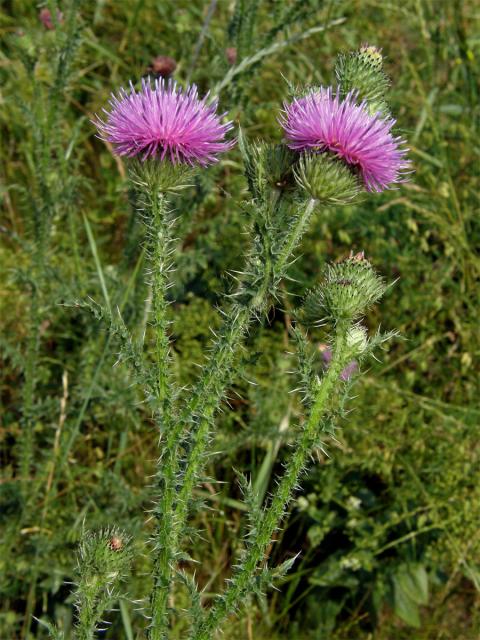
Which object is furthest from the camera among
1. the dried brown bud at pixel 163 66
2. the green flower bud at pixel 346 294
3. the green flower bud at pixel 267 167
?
the dried brown bud at pixel 163 66

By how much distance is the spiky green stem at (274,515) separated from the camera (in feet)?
4.73

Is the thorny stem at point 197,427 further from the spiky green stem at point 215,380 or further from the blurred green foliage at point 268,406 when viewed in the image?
the blurred green foliage at point 268,406

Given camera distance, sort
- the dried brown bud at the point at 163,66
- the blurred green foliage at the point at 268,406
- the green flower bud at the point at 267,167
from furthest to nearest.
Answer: the dried brown bud at the point at 163,66, the blurred green foliage at the point at 268,406, the green flower bud at the point at 267,167

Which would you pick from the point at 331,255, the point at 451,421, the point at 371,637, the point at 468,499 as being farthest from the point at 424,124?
the point at 371,637

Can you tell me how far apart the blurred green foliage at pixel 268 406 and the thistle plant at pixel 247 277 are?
0.85 meters

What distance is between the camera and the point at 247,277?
148 cm

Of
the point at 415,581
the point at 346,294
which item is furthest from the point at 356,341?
the point at 415,581

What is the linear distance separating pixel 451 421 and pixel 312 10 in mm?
1473

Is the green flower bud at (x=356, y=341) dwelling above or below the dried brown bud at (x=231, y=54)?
below

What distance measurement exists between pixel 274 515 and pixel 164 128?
0.72 meters

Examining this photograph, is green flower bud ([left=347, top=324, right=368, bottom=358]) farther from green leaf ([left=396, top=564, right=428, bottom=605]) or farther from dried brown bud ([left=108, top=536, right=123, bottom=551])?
green leaf ([left=396, top=564, right=428, bottom=605])

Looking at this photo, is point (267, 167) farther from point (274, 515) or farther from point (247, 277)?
point (274, 515)

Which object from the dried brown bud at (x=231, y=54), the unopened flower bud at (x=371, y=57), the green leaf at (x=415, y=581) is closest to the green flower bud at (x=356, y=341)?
the unopened flower bud at (x=371, y=57)

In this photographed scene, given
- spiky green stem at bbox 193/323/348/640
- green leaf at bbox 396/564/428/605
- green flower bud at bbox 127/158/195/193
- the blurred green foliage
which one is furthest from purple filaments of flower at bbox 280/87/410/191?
green leaf at bbox 396/564/428/605
